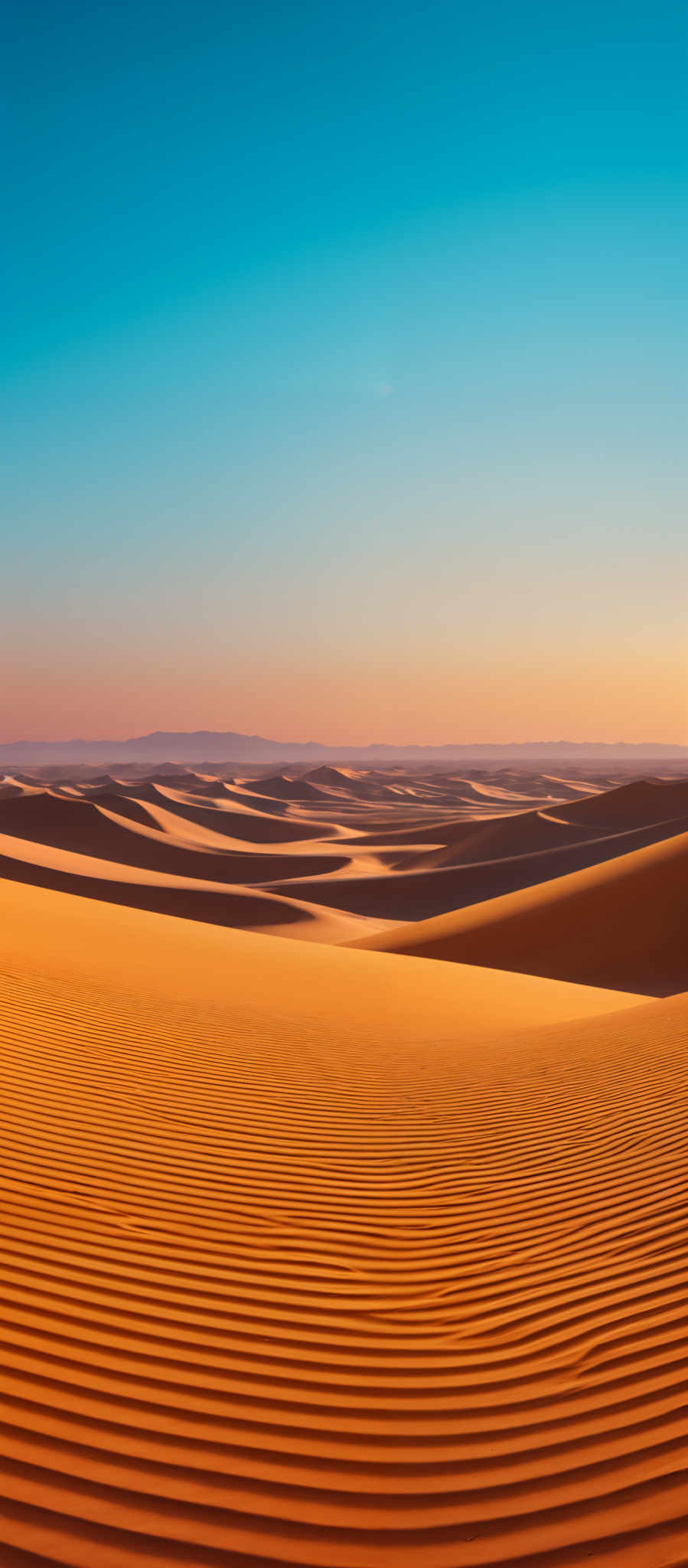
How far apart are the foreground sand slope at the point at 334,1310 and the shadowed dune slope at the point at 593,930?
980 cm

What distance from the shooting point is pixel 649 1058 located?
6484 millimetres

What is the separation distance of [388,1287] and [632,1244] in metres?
0.93

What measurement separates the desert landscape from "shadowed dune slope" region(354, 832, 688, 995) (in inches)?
276

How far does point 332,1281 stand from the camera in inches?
132

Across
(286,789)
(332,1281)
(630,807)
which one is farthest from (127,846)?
(286,789)

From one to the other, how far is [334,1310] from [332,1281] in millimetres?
206

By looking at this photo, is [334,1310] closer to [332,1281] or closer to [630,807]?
[332,1281]

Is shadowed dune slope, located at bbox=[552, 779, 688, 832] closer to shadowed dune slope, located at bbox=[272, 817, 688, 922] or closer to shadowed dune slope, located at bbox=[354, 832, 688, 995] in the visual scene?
shadowed dune slope, located at bbox=[272, 817, 688, 922]

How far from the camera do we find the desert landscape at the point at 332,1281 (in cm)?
215

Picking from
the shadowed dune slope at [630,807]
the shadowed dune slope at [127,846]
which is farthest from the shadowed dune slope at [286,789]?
the shadowed dune slope at [127,846]

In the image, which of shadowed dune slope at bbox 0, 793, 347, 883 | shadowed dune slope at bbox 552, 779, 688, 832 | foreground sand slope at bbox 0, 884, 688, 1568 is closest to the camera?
foreground sand slope at bbox 0, 884, 688, 1568

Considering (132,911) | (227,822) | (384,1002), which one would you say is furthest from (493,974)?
(227,822)

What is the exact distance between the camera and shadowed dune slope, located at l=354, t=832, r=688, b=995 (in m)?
15.8

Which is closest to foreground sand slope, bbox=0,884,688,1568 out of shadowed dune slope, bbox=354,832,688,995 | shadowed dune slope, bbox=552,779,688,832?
shadowed dune slope, bbox=354,832,688,995
